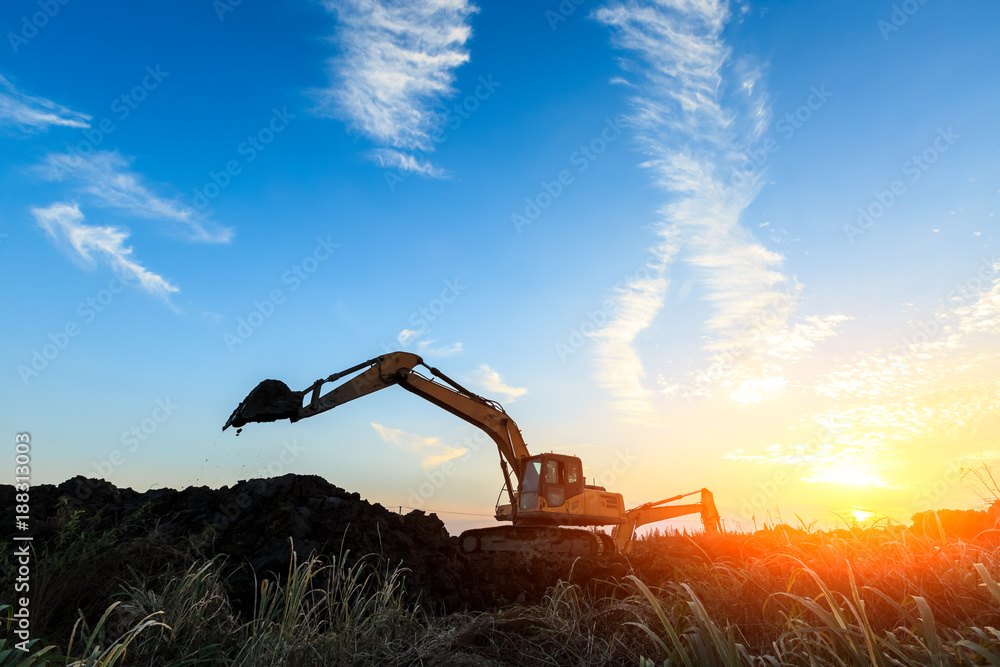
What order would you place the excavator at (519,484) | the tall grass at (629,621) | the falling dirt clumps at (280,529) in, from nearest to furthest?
the tall grass at (629,621) < the falling dirt clumps at (280,529) < the excavator at (519,484)

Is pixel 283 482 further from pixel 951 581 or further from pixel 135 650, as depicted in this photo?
pixel 951 581

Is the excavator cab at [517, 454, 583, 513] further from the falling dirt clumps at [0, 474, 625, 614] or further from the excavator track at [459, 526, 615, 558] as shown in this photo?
the falling dirt clumps at [0, 474, 625, 614]

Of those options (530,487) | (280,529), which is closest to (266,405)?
(280,529)

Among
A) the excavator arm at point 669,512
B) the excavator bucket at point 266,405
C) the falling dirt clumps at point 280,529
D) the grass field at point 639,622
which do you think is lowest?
the grass field at point 639,622

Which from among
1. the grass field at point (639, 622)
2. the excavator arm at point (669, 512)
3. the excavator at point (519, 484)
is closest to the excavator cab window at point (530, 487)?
the excavator at point (519, 484)

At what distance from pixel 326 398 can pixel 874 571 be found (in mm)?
11534

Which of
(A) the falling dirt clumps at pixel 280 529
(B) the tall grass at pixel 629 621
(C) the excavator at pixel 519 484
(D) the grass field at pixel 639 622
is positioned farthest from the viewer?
(C) the excavator at pixel 519 484

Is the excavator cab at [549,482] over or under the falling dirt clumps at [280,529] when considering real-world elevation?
over

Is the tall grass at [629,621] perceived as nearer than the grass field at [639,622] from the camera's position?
No

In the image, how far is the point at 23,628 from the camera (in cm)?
527

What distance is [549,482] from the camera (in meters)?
16.7

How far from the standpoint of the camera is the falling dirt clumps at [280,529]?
9.37m

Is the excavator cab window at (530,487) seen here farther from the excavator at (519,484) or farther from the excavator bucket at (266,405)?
the excavator bucket at (266,405)

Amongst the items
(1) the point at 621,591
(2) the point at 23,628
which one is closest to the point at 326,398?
(1) the point at 621,591
